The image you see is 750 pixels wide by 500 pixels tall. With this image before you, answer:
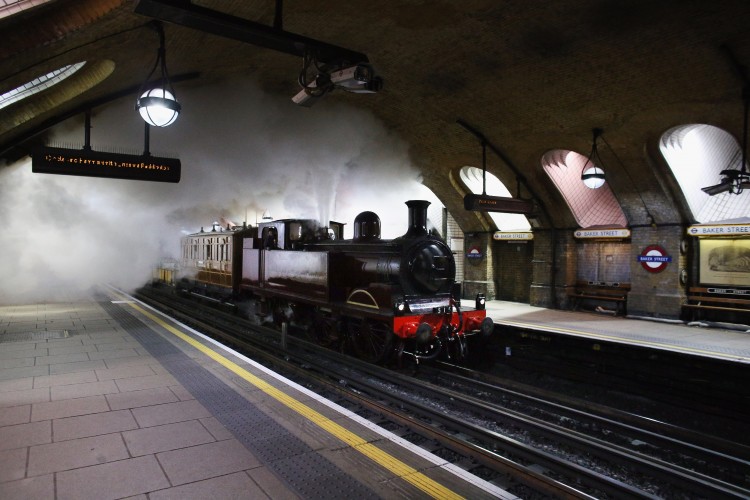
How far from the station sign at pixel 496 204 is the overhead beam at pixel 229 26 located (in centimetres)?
617

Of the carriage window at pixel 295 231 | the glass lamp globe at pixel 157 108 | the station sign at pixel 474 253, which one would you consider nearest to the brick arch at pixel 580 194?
the station sign at pixel 474 253

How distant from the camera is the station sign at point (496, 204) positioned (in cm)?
1014

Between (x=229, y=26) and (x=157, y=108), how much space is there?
189cm

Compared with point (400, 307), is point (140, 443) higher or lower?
lower

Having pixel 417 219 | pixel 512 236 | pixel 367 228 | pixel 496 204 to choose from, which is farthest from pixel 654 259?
pixel 367 228

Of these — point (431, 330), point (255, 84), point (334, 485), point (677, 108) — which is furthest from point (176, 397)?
point (677, 108)

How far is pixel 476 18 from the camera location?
734cm

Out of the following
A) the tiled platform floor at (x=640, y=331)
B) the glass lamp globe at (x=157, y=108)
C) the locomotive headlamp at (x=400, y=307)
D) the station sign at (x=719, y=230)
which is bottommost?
the tiled platform floor at (x=640, y=331)

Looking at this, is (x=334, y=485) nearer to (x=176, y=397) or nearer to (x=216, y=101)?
(x=176, y=397)

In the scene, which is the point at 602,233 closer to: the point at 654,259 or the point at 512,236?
the point at 654,259

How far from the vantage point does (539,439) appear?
4.64 meters

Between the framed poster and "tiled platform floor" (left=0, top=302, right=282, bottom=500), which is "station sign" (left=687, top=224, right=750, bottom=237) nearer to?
the framed poster

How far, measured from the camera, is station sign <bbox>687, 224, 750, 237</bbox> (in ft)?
30.6

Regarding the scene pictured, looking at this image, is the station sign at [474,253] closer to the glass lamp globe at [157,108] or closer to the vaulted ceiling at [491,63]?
the vaulted ceiling at [491,63]
